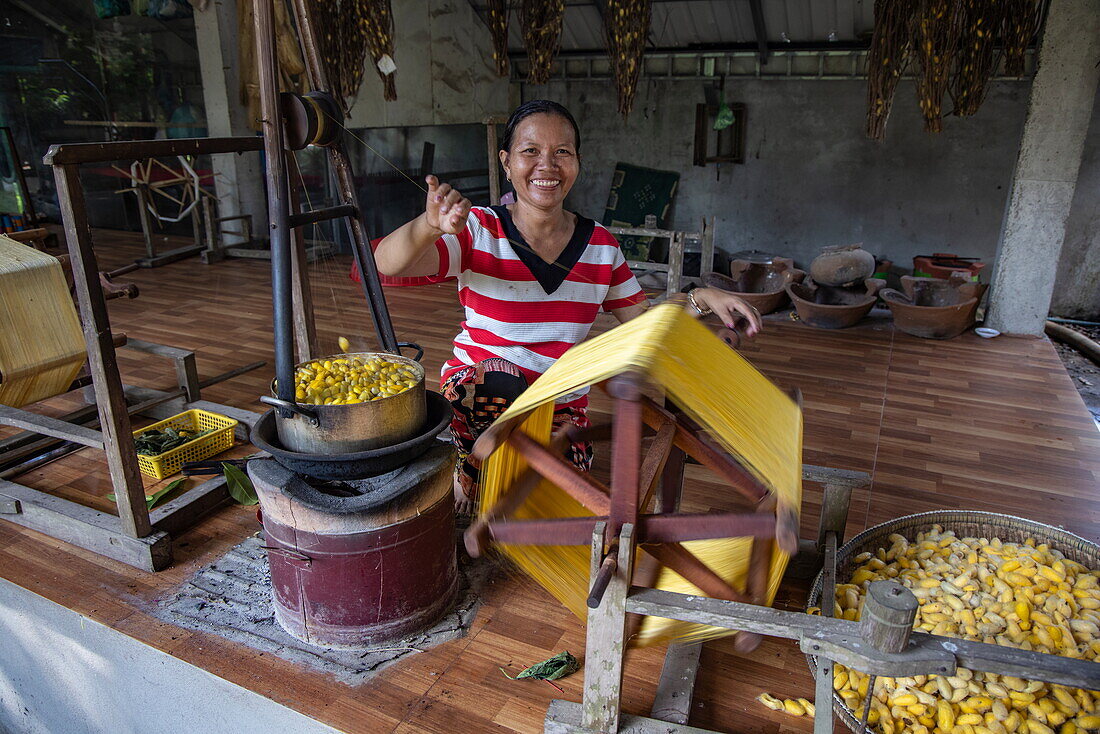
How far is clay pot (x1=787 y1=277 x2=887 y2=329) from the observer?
5.55 m

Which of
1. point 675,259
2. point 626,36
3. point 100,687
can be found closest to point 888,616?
point 100,687

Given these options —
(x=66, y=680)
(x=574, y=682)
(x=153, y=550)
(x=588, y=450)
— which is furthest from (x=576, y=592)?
(x=66, y=680)

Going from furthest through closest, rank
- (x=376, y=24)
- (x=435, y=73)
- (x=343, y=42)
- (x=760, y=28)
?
(x=435, y=73)
(x=760, y=28)
(x=343, y=42)
(x=376, y=24)

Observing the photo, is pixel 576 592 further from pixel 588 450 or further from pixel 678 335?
pixel 678 335

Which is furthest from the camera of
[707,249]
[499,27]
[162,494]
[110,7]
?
[499,27]

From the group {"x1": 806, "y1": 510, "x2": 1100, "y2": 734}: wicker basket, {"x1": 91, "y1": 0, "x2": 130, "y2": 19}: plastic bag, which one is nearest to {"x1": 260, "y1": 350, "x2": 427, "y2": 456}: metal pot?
{"x1": 806, "y1": 510, "x2": 1100, "y2": 734}: wicker basket

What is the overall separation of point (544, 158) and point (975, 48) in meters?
5.06

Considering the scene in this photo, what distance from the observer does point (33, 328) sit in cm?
268

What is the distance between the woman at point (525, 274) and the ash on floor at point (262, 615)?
1.53 ft

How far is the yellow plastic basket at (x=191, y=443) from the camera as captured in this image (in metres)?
3.00

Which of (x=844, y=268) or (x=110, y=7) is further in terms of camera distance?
(x=110, y=7)

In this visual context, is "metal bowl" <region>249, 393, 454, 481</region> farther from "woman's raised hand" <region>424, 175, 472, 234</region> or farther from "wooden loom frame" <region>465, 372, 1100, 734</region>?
"woman's raised hand" <region>424, 175, 472, 234</region>

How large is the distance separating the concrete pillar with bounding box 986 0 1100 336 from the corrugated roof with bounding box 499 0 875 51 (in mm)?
3162

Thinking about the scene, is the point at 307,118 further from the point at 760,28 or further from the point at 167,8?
the point at 760,28
